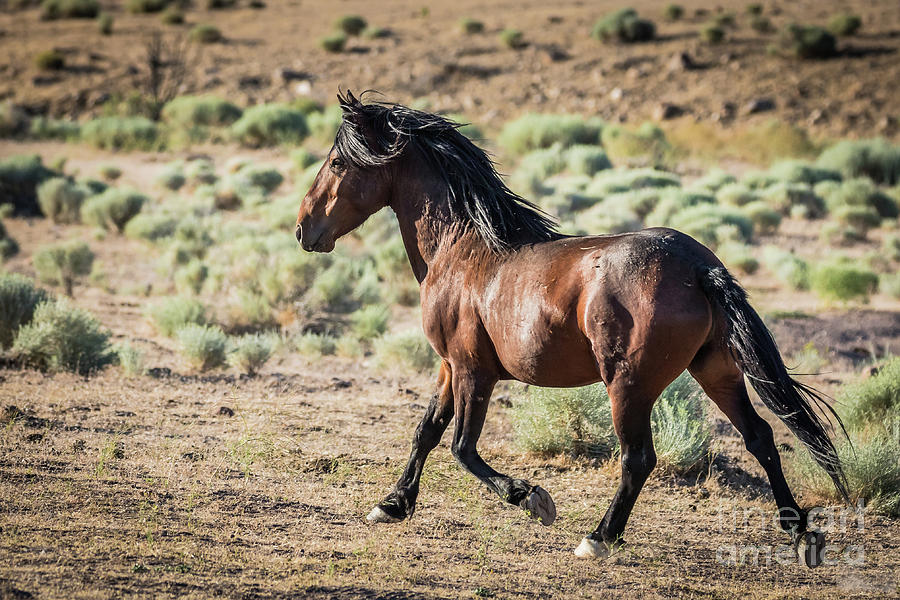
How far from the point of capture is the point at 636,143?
28562 mm

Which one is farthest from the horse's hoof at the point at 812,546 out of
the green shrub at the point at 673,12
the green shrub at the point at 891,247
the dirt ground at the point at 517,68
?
the green shrub at the point at 673,12

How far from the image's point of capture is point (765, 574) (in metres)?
5.14

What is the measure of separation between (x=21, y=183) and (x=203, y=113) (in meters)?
11.9

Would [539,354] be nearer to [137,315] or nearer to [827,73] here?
[137,315]

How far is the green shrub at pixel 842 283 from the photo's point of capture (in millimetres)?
14359

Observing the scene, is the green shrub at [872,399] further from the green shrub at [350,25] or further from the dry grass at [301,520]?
the green shrub at [350,25]

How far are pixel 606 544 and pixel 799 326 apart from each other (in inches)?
353

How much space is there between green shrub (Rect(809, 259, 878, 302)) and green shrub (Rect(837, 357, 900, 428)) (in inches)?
260

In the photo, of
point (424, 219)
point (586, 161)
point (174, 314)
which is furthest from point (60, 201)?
point (424, 219)

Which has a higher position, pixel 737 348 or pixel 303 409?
pixel 737 348

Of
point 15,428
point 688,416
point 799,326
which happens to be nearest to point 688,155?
point 799,326

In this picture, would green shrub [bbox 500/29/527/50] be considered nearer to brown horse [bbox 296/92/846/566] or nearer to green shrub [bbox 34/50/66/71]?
green shrub [bbox 34/50/66/71]

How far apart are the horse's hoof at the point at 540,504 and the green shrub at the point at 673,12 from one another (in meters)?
45.9

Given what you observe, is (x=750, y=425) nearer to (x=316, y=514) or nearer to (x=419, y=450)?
(x=419, y=450)
